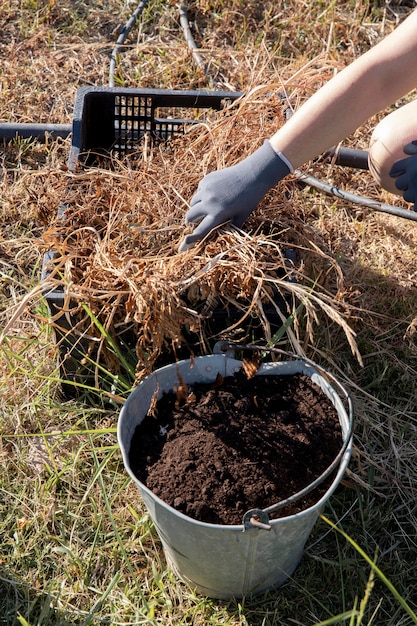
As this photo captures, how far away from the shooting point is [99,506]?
1527mm

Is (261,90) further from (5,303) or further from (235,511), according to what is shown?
(235,511)

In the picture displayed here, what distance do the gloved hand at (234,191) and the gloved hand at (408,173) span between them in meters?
0.38

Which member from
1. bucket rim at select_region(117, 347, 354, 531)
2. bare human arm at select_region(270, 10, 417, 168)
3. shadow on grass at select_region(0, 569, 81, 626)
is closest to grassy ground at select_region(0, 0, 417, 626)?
shadow on grass at select_region(0, 569, 81, 626)

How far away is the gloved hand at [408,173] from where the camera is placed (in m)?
1.77

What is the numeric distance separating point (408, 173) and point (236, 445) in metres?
0.91

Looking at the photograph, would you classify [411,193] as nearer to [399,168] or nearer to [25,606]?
[399,168]

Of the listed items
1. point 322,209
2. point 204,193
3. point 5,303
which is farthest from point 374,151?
point 5,303

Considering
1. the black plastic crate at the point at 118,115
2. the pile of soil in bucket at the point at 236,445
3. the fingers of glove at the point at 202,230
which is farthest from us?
the black plastic crate at the point at 118,115

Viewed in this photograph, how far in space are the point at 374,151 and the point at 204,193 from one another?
0.69 m

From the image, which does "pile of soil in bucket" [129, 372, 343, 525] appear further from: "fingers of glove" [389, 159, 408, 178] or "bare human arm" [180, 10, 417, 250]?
"fingers of glove" [389, 159, 408, 178]

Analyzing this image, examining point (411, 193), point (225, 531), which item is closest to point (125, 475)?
point (225, 531)

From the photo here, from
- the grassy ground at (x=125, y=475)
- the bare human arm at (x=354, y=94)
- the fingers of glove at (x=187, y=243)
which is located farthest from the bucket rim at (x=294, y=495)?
the bare human arm at (x=354, y=94)

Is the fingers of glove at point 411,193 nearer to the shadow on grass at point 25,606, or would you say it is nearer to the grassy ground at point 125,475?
the grassy ground at point 125,475

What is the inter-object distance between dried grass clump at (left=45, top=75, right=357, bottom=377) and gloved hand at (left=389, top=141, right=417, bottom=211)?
28 cm
